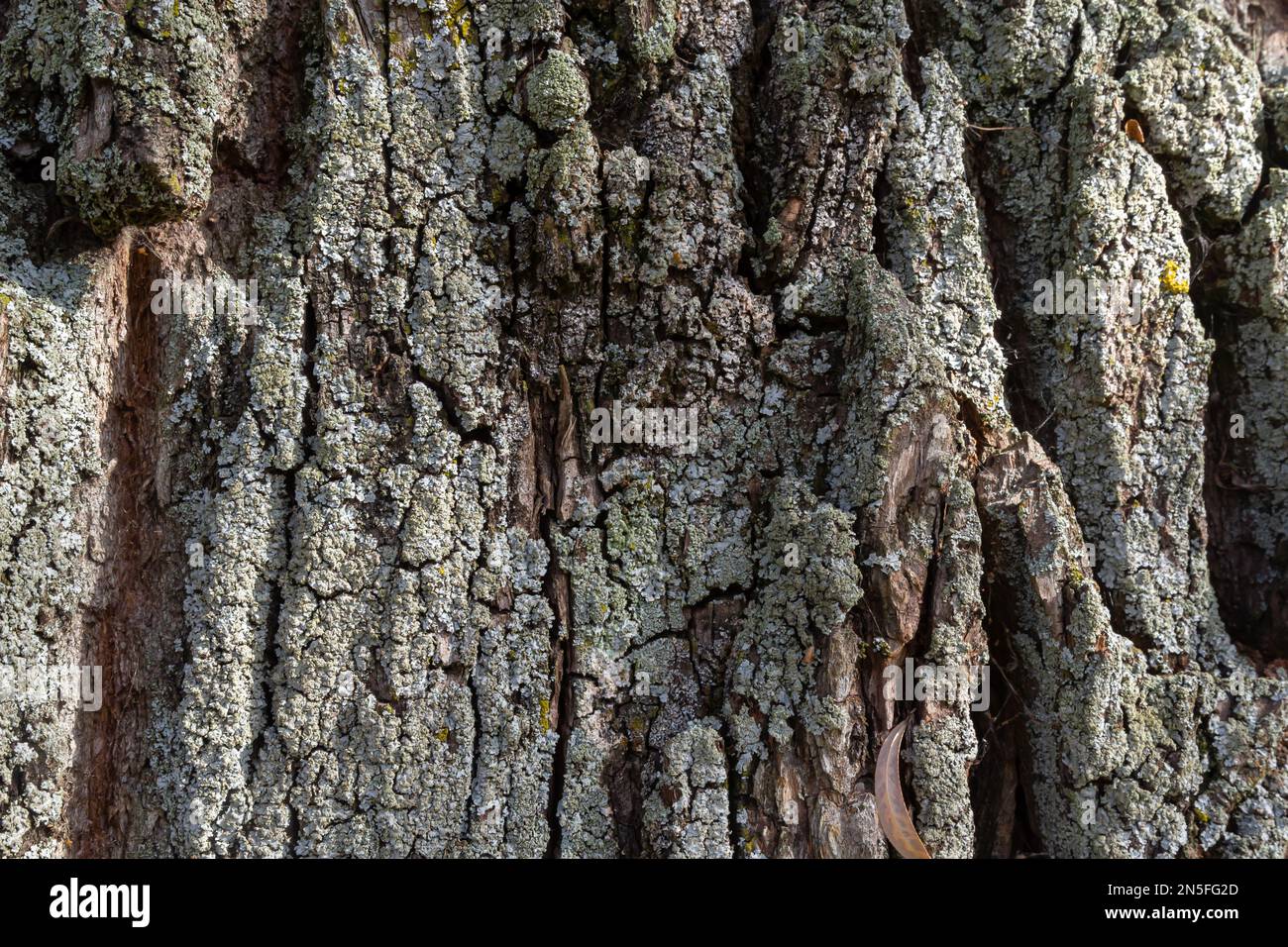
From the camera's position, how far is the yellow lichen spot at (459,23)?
2.49 metres

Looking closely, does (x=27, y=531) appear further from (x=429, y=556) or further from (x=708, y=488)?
(x=708, y=488)

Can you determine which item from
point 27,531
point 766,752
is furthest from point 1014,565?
point 27,531

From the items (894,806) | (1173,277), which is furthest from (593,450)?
(1173,277)

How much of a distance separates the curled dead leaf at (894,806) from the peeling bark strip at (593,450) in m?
0.01

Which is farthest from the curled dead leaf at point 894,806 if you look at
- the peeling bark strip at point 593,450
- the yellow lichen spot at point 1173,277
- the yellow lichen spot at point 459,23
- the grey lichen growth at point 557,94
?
the yellow lichen spot at point 459,23

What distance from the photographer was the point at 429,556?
238 cm

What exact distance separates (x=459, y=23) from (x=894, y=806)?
2.40m

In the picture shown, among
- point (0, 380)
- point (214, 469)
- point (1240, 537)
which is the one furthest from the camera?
point (1240, 537)

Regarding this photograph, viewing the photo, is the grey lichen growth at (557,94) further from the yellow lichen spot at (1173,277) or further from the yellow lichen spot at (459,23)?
the yellow lichen spot at (1173,277)

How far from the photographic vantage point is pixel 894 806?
227 centimetres

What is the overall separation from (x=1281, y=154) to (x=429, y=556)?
9.48 ft

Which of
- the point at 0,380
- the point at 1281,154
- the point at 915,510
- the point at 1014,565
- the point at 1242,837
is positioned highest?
the point at 1281,154

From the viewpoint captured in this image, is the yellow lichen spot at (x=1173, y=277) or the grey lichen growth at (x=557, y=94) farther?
the yellow lichen spot at (x=1173, y=277)
